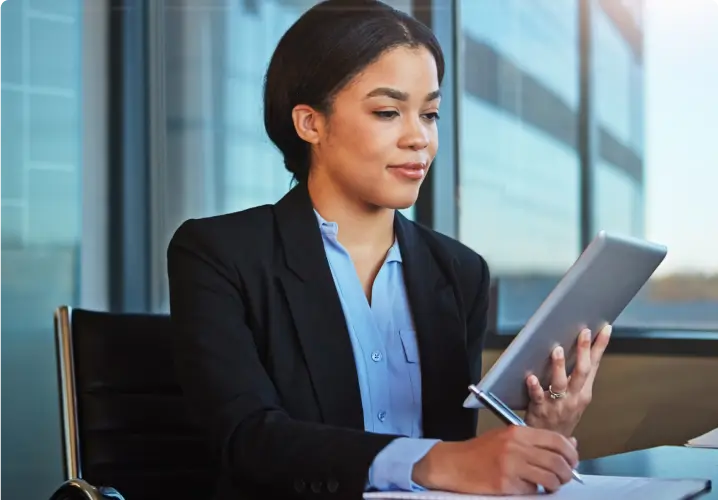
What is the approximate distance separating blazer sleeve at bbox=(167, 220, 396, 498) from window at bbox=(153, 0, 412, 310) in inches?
76.4

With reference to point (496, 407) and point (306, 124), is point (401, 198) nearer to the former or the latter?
point (306, 124)

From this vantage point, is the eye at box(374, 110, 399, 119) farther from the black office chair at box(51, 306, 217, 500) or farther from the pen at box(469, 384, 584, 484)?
the black office chair at box(51, 306, 217, 500)

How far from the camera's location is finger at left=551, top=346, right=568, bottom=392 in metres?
1.28

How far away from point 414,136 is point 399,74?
0.33ft

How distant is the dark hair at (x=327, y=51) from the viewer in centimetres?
151

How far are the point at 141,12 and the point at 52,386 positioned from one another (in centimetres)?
124

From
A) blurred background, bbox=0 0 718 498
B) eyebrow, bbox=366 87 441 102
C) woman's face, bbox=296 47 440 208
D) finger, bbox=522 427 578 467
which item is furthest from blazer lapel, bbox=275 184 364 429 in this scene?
blurred background, bbox=0 0 718 498

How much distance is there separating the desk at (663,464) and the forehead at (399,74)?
0.59 meters

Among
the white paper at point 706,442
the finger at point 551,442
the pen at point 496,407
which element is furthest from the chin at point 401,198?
the white paper at point 706,442

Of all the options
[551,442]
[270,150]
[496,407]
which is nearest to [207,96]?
[270,150]

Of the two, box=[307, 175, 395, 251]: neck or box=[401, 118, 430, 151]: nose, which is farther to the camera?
box=[307, 175, 395, 251]: neck

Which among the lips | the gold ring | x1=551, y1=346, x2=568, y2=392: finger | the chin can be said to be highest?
the lips

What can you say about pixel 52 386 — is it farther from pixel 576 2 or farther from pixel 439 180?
pixel 576 2

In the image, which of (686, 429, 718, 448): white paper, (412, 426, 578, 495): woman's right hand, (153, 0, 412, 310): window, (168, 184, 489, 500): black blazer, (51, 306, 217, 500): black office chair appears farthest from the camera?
(153, 0, 412, 310): window
